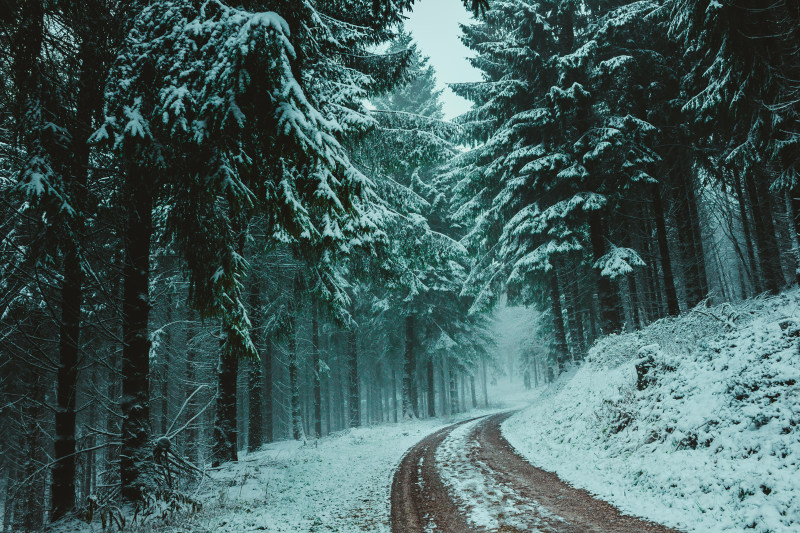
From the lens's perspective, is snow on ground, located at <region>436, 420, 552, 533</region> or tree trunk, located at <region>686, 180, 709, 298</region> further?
tree trunk, located at <region>686, 180, 709, 298</region>

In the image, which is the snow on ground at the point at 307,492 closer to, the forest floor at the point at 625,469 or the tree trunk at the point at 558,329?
the forest floor at the point at 625,469

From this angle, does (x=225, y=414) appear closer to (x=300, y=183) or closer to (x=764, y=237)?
(x=300, y=183)

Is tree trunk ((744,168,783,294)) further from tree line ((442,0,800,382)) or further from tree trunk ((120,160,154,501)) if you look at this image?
tree trunk ((120,160,154,501))

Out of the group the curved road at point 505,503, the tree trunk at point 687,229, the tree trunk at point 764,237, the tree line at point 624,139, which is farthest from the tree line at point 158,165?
the tree trunk at point 764,237

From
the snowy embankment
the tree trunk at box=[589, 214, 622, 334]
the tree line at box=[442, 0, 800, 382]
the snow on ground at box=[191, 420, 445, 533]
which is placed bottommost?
the snow on ground at box=[191, 420, 445, 533]

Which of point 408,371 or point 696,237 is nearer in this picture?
point 696,237

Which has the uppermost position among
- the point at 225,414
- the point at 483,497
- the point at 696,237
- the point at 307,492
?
the point at 696,237

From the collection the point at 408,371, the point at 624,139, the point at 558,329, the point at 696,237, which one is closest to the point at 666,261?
the point at 696,237

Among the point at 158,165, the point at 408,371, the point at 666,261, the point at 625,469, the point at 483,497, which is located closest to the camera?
the point at 158,165

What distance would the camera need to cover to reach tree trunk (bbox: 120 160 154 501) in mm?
6535

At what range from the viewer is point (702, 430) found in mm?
6637

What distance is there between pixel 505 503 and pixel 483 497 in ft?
1.86

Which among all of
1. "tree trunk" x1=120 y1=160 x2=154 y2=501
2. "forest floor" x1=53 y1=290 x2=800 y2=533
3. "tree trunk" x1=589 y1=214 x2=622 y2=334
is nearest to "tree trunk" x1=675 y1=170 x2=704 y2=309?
"tree trunk" x1=589 y1=214 x2=622 y2=334

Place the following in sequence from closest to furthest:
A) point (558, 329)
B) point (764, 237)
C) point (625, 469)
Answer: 1. point (625, 469)
2. point (764, 237)
3. point (558, 329)
